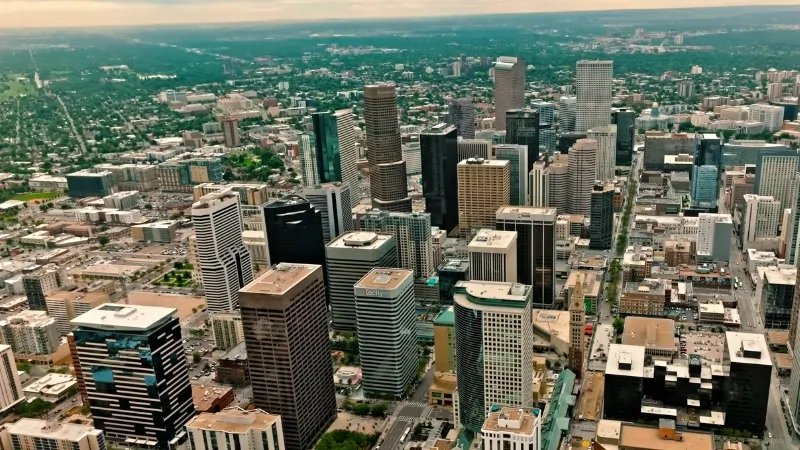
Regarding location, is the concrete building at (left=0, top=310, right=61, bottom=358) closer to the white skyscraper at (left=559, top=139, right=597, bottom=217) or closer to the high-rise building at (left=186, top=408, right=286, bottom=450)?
the high-rise building at (left=186, top=408, right=286, bottom=450)

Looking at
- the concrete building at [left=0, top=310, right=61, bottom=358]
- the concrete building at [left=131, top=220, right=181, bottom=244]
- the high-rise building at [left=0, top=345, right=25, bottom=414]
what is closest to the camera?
the high-rise building at [left=0, top=345, right=25, bottom=414]

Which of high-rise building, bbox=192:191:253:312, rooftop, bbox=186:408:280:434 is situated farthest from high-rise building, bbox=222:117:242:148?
rooftop, bbox=186:408:280:434

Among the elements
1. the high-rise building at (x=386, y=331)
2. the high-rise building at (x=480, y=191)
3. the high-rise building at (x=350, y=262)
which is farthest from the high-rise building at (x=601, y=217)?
the high-rise building at (x=386, y=331)

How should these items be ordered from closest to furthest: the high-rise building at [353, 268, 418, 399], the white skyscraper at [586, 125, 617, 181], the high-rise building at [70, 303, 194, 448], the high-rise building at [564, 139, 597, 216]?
1. the high-rise building at [70, 303, 194, 448]
2. the high-rise building at [353, 268, 418, 399]
3. the high-rise building at [564, 139, 597, 216]
4. the white skyscraper at [586, 125, 617, 181]

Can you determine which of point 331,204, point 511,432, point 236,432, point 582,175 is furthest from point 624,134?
point 236,432

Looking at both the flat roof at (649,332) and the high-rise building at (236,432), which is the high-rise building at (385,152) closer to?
the flat roof at (649,332)

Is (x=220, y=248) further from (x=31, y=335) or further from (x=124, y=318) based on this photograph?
(x=124, y=318)
